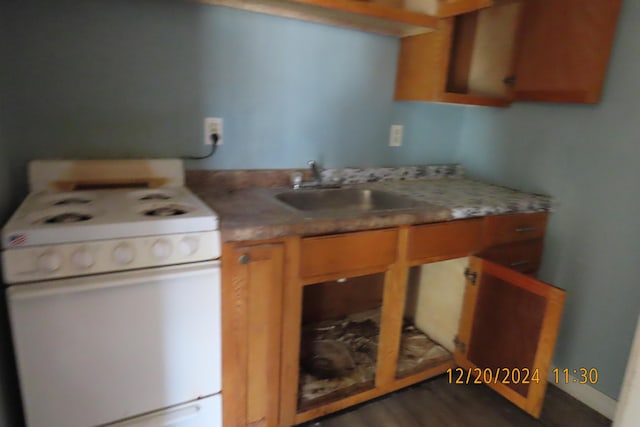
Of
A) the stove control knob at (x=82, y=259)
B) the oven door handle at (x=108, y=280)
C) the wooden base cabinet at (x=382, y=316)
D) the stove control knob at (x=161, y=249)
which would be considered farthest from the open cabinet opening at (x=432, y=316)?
the stove control knob at (x=82, y=259)

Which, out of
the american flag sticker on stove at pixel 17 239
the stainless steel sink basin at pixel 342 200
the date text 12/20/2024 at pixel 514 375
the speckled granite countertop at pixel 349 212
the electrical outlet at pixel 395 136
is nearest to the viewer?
the american flag sticker on stove at pixel 17 239

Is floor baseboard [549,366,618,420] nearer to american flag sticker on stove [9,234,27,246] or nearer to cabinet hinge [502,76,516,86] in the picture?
cabinet hinge [502,76,516,86]

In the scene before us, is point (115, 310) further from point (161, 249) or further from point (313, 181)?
point (313, 181)

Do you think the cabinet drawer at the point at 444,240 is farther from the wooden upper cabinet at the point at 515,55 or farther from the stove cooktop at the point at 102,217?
the stove cooktop at the point at 102,217

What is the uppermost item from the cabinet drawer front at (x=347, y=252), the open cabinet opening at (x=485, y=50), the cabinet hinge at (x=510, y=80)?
the open cabinet opening at (x=485, y=50)

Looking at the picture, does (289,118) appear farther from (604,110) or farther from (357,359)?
(604,110)

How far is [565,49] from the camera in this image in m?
1.78

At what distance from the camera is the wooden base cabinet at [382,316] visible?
1.35 m

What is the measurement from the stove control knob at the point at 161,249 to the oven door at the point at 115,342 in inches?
1.6

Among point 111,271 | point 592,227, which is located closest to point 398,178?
point 592,227

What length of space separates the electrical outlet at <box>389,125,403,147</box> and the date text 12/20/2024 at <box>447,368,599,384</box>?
3.93ft

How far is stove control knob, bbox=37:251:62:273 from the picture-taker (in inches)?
40.2

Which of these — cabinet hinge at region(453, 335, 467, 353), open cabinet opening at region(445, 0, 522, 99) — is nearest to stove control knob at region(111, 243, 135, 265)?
cabinet hinge at region(453, 335, 467, 353)

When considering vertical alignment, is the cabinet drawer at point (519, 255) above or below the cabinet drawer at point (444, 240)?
below
